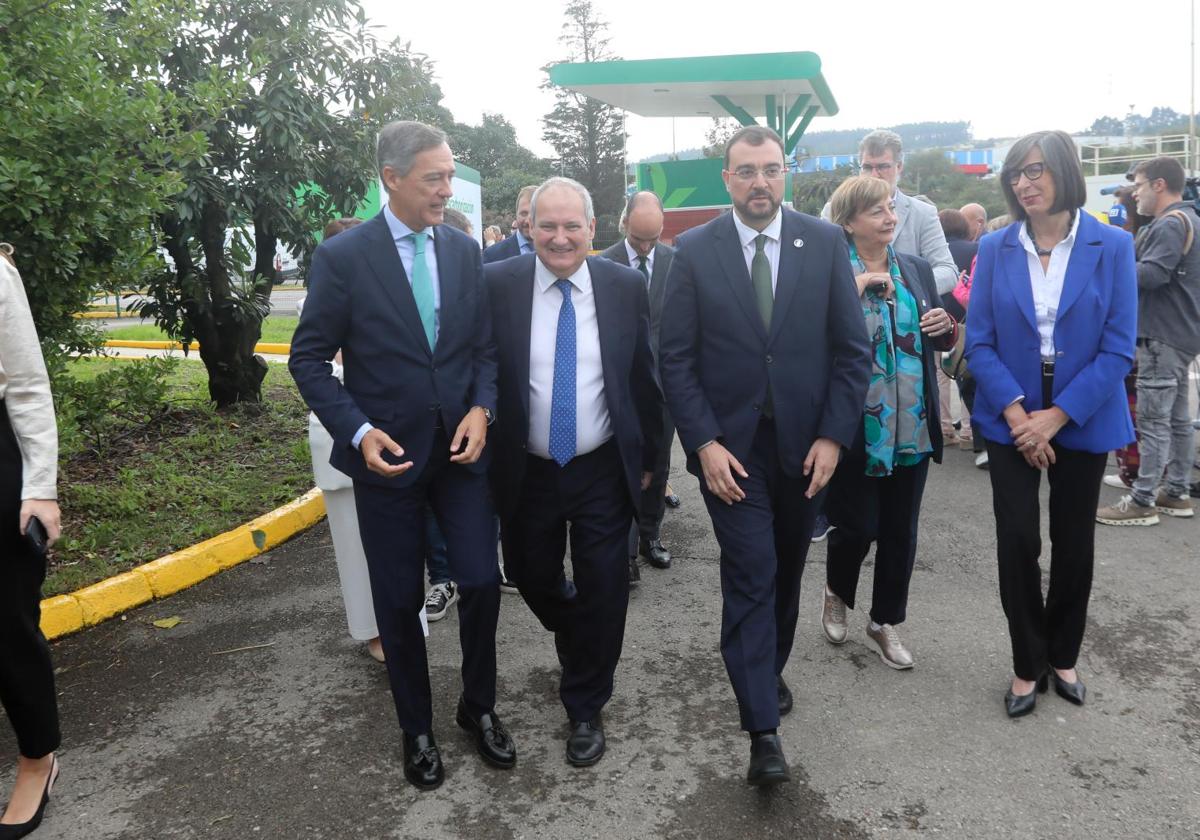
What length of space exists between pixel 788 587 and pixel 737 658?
437 millimetres

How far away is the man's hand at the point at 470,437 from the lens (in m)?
3.05

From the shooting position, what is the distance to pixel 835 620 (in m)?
4.13

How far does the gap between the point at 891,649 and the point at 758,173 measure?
6.65ft

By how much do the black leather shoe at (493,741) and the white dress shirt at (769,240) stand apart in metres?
1.78

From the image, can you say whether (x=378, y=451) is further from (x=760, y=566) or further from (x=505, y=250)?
(x=505, y=250)

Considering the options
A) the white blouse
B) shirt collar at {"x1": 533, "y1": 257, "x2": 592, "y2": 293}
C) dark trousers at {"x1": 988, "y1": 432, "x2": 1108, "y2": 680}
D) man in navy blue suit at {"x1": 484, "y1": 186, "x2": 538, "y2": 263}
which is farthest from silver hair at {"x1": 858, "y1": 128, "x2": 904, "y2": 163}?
the white blouse

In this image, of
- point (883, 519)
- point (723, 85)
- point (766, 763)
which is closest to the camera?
point (766, 763)

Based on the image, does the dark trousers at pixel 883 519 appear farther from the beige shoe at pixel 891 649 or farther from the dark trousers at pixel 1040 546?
the dark trousers at pixel 1040 546

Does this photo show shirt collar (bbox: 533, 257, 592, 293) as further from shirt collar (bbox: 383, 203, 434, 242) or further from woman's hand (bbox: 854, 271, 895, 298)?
woman's hand (bbox: 854, 271, 895, 298)

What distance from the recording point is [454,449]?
10.0 ft

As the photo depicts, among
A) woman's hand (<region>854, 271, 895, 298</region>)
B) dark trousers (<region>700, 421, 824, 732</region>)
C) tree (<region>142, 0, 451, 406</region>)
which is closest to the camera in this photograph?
dark trousers (<region>700, 421, 824, 732</region>)

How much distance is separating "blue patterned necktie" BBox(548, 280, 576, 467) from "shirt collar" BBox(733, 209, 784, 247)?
0.61 meters

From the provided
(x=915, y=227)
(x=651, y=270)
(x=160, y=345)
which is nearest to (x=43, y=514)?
(x=651, y=270)

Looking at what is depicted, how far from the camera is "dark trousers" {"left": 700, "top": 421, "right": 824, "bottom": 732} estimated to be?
3.01 m
